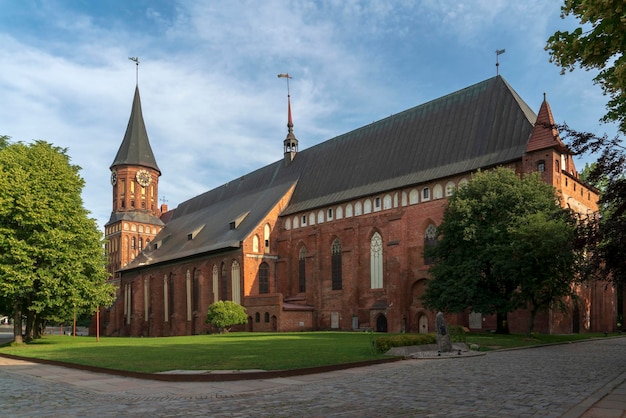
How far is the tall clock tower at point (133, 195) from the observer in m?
84.8

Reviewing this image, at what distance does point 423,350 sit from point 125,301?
6215 cm

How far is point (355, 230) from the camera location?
48.1m

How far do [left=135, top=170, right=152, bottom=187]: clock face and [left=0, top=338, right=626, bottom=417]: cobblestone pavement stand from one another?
72020 millimetres

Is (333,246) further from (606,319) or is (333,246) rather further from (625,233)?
(625,233)

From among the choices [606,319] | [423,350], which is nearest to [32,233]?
[423,350]

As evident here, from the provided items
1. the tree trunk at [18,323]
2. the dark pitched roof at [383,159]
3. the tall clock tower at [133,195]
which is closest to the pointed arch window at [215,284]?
the dark pitched roof at [383,159]

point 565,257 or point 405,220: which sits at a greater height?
point 405,220

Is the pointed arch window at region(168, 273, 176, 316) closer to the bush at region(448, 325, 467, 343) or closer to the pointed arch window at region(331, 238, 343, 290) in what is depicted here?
the pointed arch window at region(331, 238, 343, 290)

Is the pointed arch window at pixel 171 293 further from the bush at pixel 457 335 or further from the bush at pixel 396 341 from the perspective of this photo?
the bush at pixel 396 341

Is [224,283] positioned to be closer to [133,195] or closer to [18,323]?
[18,323]

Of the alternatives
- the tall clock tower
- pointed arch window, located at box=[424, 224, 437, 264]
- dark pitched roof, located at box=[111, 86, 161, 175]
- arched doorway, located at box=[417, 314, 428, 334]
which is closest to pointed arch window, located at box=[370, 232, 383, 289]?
arched doorway, located at box=[417, 314, 428, 334]

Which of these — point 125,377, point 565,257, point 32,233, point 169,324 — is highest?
point 32,233

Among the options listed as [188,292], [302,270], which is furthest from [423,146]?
[188,292]

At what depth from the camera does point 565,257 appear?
88.5 feet
